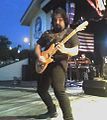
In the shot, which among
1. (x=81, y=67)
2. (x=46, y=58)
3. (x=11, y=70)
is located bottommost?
(x=46, y=58)

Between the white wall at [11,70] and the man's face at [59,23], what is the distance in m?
21.9

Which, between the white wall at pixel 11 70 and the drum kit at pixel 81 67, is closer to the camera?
the drum kit at pixel 81 67

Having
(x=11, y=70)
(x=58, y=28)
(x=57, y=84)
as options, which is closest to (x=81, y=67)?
(x=58, y=28)

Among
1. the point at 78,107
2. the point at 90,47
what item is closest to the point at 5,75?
the point at 90,47

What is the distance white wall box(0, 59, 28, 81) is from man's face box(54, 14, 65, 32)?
72.0 feet

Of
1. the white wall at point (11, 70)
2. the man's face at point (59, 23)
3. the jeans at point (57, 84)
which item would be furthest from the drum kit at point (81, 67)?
the white wall at point (11, 70)

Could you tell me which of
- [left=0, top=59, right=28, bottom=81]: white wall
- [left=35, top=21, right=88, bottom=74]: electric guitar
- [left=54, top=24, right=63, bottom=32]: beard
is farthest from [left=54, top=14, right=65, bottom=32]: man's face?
[left=0, top=59, right=28, bottom=81]: white wall

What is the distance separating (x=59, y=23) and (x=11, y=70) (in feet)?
73.5

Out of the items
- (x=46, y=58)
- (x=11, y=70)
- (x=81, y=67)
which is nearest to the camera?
(x=46, y=58)

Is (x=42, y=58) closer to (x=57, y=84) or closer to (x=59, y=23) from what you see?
(x=57, y=84)

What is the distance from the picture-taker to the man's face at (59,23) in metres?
6.09

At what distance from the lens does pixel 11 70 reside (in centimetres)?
2827

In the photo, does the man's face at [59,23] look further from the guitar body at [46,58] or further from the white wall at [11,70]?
the white wall at [11,70]

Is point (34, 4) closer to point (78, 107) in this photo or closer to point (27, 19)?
point (27, 19)
